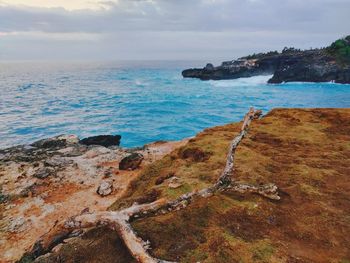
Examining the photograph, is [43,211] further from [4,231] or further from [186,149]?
[186,149]

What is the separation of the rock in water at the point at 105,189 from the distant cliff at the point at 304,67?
264 ft

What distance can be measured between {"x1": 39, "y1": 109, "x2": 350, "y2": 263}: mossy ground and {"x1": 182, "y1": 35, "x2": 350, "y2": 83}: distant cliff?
78843mm

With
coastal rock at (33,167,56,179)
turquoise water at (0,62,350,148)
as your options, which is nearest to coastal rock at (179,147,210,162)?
coastal rock at (33,167,56,179)

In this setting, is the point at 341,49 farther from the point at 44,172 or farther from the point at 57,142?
the point at 44,172

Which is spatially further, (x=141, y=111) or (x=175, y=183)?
(x=141, y=111)

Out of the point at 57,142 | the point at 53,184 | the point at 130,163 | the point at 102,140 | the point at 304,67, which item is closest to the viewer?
the point at 53,184

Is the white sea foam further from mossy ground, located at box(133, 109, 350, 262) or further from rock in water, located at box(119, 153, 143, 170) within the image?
mossy ground, located at box(133, 109, 350, 262)

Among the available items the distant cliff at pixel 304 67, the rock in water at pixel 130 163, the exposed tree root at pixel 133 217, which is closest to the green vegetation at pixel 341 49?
the distant cliff at pixel 304 67

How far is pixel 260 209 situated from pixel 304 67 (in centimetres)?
8712

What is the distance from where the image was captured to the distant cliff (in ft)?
268

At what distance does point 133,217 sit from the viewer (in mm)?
6906

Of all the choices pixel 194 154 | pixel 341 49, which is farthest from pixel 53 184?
pixel 341 49

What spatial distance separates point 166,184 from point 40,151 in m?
15.5

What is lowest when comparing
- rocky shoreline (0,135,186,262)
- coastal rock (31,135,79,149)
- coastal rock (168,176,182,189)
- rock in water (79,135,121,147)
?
rock in water (79,135,121,147)
